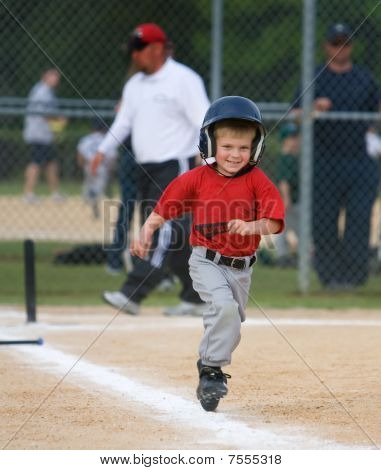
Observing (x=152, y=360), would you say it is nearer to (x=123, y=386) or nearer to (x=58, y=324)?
(x=123, y=386)

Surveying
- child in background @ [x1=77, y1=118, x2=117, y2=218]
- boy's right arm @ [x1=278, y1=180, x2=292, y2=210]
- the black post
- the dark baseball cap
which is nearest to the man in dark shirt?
the dark baseball cap

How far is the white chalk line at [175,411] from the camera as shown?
15.2 ft

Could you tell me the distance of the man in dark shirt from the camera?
10.4 metres

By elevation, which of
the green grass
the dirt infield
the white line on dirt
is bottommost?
the green grass

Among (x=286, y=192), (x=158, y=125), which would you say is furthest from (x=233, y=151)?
(x=286, y=192)

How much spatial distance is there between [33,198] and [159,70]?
8387 millimetres

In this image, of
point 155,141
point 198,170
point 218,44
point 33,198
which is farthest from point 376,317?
point 33,198

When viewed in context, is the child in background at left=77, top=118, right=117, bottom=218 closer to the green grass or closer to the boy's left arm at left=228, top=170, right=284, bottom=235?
the green grass

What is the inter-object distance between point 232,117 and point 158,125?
391 cm

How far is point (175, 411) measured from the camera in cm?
525

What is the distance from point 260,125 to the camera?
5.34 meters

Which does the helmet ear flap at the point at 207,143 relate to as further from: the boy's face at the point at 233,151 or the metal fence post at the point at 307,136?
the metal fence post at the point at 307,136

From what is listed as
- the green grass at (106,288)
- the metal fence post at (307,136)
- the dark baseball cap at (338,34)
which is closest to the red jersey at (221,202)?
the green grass at (106,288)

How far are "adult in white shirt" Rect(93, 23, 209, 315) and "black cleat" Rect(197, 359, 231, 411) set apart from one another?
139 inches
